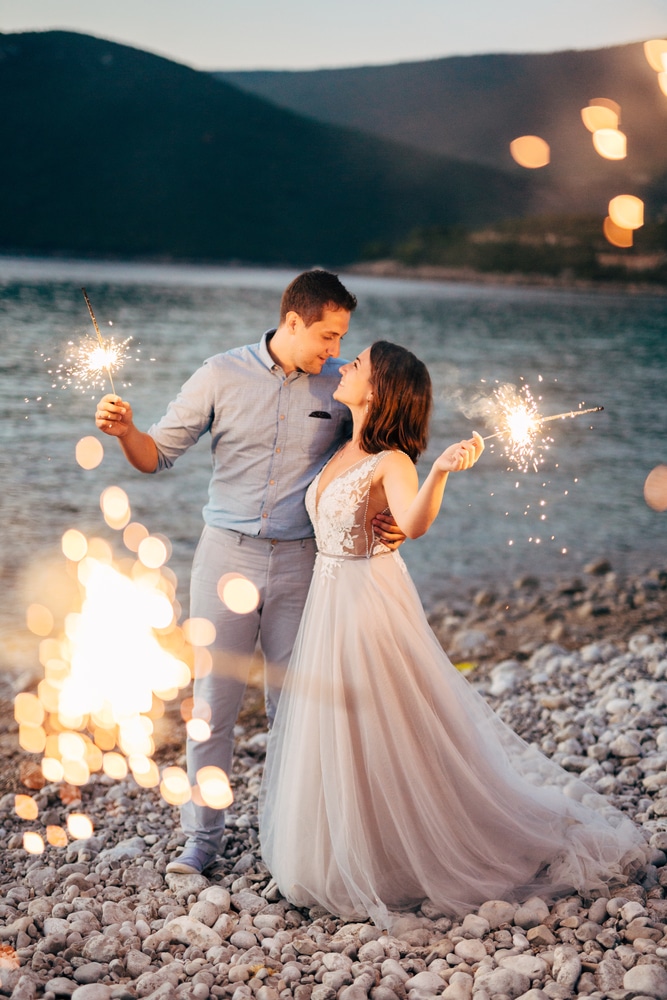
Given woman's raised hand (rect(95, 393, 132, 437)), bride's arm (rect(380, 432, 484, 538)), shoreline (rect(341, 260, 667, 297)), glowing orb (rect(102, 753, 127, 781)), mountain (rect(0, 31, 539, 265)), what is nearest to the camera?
bride's arm (rect(380, 432, 484, 538))

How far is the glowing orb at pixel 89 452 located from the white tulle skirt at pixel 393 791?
12.9 metres

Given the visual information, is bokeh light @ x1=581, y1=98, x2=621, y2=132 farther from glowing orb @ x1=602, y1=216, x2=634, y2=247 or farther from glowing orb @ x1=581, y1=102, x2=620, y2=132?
glowing orb @ x1=602, y1=216, x2=634, y2=247

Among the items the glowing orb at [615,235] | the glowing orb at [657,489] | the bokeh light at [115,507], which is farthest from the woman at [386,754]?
the glowing orb at [615,235]

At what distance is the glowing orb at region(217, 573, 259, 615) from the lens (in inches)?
160

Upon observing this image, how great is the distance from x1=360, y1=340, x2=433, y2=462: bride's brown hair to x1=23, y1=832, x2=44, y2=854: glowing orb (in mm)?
2637

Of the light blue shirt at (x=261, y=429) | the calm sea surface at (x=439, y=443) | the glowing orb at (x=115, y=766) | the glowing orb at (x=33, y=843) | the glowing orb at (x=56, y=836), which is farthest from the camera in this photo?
the calm sea surface at (x=439, y=443)

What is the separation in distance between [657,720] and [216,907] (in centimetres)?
309

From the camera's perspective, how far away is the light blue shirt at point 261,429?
4.03 metres

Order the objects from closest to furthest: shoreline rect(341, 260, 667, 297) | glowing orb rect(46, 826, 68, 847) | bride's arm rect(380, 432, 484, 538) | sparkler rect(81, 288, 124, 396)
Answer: bride's arm rect(380, 432, 484, 538) → sparkler rect(81, 288, 124, 396) → glowing orb rect(46, 826, 68, 847) → shoreline rect(341, 260, 667, 297)

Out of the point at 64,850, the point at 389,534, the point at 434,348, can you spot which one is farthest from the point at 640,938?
the point at 434,348

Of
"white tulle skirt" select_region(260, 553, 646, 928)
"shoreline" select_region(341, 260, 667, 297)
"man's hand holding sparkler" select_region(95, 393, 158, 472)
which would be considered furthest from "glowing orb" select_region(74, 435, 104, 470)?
"shoreline" select_region(341, 260, 667, 297)

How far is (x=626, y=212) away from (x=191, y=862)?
9250 centimetres

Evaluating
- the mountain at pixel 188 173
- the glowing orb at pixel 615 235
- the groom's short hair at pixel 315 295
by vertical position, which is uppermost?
the mountain at pixel 188 173

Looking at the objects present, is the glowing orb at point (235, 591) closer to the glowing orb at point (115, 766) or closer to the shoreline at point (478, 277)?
the glowing orb at point (115, 766)
